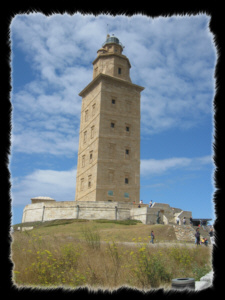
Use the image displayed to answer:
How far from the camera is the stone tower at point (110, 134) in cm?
3950

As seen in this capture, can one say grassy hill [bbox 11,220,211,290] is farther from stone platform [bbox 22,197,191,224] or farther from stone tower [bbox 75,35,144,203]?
stone tower [bbox 75,35,144,203]

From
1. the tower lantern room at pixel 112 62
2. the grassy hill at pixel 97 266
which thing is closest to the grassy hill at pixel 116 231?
the grassy hill at pixel 97 266

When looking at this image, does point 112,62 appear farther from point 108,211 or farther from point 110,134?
point 108,211

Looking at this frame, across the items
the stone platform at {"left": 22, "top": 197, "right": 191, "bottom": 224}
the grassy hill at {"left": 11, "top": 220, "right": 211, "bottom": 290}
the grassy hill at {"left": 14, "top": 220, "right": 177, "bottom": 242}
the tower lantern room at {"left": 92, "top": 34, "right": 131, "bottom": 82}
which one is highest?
the tower lantern room at {"left": 92, "top": 34, "right": 131, "bottom": 82}

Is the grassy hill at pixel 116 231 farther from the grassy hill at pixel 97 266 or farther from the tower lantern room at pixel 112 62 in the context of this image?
the tower lantern room at pixel 112 62

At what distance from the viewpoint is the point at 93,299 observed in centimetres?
202

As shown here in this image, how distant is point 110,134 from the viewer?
1626 inches

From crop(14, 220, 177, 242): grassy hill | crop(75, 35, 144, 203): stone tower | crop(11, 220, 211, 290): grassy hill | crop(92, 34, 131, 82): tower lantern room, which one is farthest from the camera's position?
crop(92, 34, 131, 82): tower lantern room

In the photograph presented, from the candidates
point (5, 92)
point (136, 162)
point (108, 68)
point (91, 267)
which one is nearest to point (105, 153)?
point (136, 162)

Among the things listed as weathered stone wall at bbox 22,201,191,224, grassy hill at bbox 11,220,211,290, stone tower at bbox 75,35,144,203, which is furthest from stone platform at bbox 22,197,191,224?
grassy hill at bbox 11,220,211,290

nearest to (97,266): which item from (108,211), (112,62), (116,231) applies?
(116,231)

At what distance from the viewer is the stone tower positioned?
39500 millimetres

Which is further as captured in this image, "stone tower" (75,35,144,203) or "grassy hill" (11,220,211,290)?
"stone tower" (75,35,144,203)

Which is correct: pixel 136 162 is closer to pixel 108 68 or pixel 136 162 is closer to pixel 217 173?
pixel 108 68
